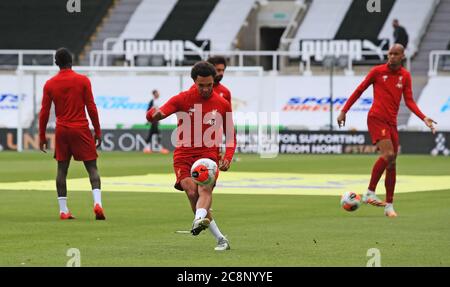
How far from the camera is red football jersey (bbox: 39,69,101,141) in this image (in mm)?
18797

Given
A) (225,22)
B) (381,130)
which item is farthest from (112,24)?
(381,130)

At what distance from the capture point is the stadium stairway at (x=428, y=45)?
4950cm

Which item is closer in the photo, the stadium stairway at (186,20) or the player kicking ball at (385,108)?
the player kicking ball at (385,108)

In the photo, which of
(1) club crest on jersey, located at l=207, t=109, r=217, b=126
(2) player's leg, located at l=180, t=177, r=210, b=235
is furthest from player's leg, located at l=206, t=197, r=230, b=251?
(1) club crest on jersey, located at l=207, t=109, r=217, b=126

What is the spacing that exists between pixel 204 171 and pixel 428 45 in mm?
39595

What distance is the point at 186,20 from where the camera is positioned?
59156mm

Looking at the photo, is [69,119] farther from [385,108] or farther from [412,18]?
[412,18]

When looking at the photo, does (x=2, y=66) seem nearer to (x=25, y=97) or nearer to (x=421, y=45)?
(x=25, y=97)

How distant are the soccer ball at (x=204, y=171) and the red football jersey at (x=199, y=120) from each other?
302 millimetres

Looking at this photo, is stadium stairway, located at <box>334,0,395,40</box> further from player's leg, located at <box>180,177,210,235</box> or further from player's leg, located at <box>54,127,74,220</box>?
player's leg, located at <box>180,177,210,235</box>

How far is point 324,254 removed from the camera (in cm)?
1396

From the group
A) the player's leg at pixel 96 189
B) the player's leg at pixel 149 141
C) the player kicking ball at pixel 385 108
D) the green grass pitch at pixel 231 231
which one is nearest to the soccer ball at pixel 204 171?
the green grass pitch at pixel 231 231

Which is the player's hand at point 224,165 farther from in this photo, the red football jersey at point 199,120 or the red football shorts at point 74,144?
the red football shorts at point 74,144

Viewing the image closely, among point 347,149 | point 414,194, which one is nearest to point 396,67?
point 414,194
